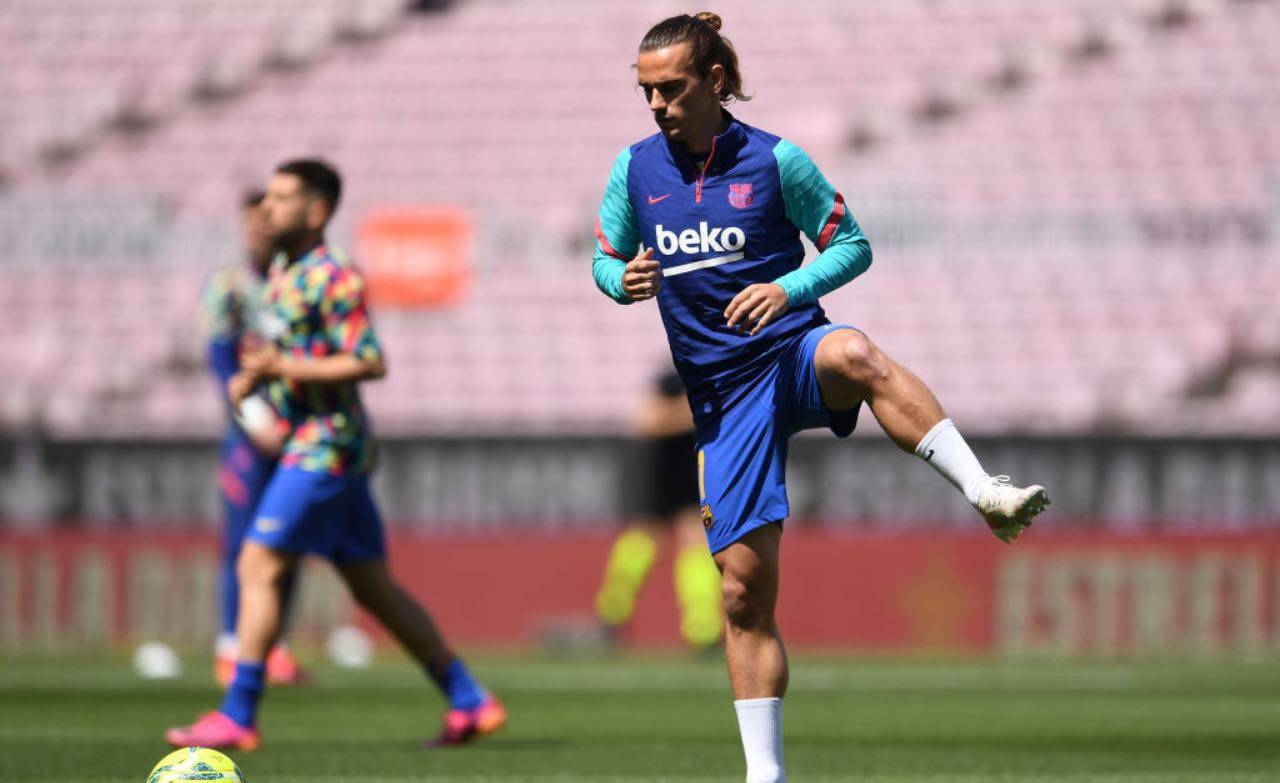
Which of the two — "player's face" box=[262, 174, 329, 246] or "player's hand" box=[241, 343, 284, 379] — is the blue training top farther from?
"player's face" box=[262, 174, 329, 246]

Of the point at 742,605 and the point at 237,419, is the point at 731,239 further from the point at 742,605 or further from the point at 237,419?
the point at 237,419

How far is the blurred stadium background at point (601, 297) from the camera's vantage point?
659 inches

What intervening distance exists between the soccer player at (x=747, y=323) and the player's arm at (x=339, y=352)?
2308 mm

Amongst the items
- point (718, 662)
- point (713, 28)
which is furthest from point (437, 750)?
point (718, 662)

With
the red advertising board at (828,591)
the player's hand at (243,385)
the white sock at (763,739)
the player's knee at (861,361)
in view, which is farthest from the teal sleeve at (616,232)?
the red advertising board at (828,591)

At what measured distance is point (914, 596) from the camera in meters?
16.5

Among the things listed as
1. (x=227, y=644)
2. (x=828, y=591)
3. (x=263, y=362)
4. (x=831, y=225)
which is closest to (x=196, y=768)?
(x=831, y=225)

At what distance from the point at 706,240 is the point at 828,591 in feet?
37.8

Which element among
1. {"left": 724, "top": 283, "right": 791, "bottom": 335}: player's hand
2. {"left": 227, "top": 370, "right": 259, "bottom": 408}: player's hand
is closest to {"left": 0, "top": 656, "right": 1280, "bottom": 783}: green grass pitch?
{"left": 227, "top": 370, "right": 259, "bottom": 408}: player's hand

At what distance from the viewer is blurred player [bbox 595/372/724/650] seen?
15258mm

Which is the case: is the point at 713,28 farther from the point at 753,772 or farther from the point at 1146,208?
the point at 1146,208

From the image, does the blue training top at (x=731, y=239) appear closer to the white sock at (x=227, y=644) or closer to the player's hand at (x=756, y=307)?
the player's hand at (x=756, y=307)

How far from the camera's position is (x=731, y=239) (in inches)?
214

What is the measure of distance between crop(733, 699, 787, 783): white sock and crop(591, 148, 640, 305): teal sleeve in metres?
1.15
